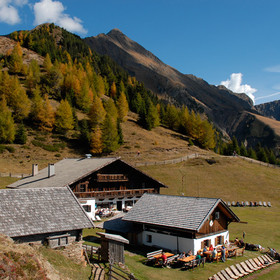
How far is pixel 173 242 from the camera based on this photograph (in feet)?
73.7

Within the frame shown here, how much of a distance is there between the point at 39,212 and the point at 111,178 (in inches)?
774

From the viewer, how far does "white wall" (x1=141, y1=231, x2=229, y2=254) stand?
21.6 meters

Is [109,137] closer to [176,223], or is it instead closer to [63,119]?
[63,119]

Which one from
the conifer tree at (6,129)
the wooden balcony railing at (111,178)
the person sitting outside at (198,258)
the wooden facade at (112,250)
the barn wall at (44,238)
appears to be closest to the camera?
the barn wall at (44,238)

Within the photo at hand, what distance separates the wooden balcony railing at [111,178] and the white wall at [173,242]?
43.8 ft

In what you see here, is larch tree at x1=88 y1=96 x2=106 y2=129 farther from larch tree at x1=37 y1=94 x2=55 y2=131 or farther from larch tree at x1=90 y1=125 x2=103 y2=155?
larch tree at x1=37 y1=94 x2=55 y2=131

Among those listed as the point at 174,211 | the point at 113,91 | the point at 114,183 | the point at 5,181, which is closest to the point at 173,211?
the point at 174,211

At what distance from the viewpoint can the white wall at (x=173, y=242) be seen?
21.6 m

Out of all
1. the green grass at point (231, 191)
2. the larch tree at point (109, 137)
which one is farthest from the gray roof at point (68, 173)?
the larch tree at point (109, 137)

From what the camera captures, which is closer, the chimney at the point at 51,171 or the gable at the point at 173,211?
the gable at the point at 173,211

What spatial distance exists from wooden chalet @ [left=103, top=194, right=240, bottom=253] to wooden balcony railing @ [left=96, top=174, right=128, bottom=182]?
32.9ft

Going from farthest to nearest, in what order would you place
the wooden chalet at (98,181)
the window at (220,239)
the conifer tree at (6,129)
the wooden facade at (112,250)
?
1. the conifer tree at (6,129)
2. the wooden chalet at (98,181)
3. the window at (220,239)
4. the wooden facade at (112,250)

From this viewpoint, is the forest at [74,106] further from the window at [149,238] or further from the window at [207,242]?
the window at [207,242]

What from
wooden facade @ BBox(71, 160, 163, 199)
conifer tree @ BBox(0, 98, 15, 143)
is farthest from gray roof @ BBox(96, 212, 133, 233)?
conifer tree @ BBox(0, 98, 15, 143)
